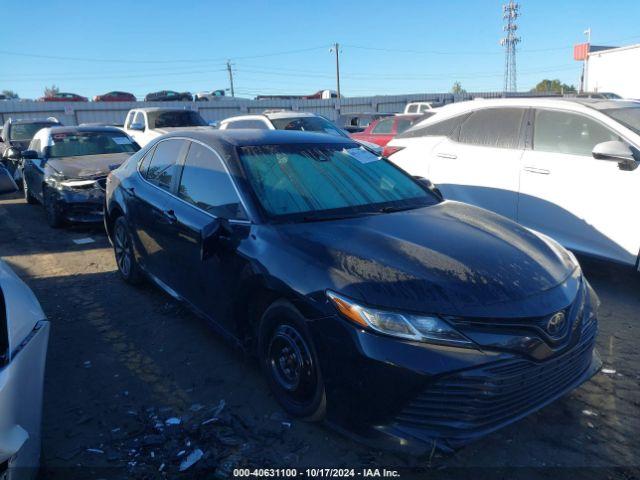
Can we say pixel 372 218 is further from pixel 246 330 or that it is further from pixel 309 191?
pixel 246 330

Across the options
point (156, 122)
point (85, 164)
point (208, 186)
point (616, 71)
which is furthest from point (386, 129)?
point (616, 71)

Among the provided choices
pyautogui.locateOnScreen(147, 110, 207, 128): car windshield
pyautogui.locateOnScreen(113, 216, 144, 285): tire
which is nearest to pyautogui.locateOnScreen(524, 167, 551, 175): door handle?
pyautogui.locateOnScreen(113, 216, 144, 285): tire

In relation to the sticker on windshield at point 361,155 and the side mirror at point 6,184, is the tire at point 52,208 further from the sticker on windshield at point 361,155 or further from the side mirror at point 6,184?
the sticker on windshield at point 361,155

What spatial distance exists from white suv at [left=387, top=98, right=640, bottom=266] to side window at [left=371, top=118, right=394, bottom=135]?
703 cm

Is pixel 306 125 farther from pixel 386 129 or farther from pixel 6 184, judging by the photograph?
pixel 6 184

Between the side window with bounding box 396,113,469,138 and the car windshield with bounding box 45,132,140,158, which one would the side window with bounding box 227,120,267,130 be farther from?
the side window with bounding box 396,113,469,138

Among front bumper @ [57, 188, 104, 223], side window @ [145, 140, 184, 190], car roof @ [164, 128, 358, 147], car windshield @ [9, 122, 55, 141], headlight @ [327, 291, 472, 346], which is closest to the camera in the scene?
headlight @ [327, 291, 472, 346]

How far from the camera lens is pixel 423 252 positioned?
9.15 ft

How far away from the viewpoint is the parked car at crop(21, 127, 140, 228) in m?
7.53

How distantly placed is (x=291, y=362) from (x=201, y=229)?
120cm

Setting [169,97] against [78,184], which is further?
[169,97]

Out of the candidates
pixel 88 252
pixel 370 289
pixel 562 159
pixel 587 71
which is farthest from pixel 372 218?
pixel 587 71

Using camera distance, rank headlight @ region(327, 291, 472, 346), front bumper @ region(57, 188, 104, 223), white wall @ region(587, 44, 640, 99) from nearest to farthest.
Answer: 1. headlight @ region(327, 291, 472, 346)
2. front bumper @ region(57, 188, 104, 223)
3. white wall @ region(587, 44, 640, 99)

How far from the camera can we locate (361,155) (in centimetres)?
412
